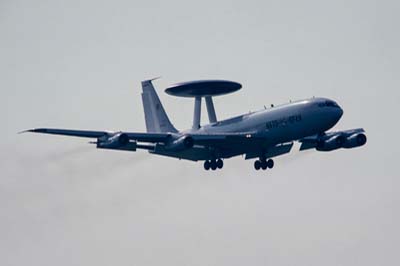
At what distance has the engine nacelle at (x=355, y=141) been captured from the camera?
490ft

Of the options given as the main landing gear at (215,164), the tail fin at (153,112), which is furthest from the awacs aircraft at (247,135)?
the tail fin at (153,112)

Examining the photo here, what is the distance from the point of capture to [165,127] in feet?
536

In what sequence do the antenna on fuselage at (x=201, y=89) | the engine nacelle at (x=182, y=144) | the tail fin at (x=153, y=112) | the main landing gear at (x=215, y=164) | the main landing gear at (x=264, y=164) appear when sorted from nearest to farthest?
the engine nacelle at (x=182, y=144)
the main landing gear at (x=264, y=164)
the main landing gear at (x=215, y=164)
the antenna on fuselage at (x=201, y=89)
the tail fin at (x=153, y=112)

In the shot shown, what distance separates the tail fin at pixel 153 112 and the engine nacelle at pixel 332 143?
71.5 ft

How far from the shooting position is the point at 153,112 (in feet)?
547

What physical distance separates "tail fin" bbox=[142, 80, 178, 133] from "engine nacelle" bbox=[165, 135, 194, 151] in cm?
1841

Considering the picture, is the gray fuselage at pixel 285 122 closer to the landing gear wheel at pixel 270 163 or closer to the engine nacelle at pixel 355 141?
the landing gear wheel at pixel 270 163

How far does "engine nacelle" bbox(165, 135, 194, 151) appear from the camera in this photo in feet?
470

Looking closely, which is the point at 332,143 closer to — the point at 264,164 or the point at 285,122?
the point at 264,164

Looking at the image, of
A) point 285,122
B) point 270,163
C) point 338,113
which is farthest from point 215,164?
point 338,113

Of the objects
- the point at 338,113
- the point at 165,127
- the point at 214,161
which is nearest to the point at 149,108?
the point at 165,127

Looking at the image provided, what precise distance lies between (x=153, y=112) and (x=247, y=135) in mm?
24667

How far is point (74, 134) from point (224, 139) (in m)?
17.5

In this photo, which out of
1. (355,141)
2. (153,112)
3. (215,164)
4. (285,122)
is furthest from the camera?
(153,112)
